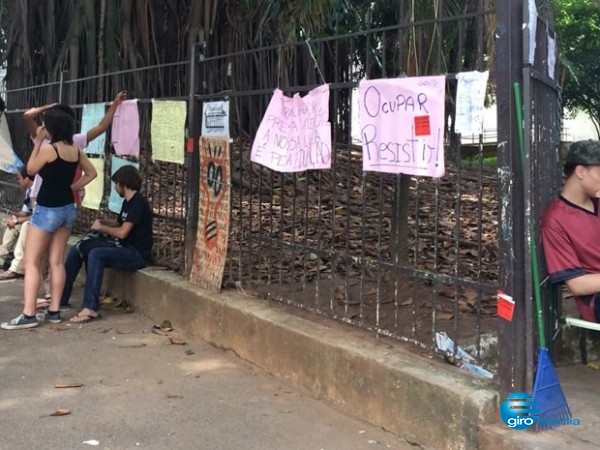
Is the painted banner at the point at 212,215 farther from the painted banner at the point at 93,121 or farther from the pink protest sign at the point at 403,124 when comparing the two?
Answer: the painted banner at the point at 93,121

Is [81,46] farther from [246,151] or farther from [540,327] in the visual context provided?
[540,327]

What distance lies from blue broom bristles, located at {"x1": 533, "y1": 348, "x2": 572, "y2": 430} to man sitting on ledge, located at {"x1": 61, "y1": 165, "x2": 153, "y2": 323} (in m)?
3.97

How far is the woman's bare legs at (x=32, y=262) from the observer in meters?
5.76

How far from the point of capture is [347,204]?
450cm

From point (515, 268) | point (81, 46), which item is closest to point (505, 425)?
point (515, 268)

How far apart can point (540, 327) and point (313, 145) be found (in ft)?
6.17

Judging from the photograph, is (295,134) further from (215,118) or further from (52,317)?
(52,317)

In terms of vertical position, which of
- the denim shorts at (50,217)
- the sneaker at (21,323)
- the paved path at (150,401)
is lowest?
the paved path at (150,401)

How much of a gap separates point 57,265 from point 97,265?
1.06ft

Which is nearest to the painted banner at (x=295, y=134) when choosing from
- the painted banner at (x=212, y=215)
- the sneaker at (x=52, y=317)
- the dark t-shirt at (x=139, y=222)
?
the painted banner at (x=212, y=215)

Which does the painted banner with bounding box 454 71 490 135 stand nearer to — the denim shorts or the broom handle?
the broom handle

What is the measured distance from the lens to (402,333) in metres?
4.17

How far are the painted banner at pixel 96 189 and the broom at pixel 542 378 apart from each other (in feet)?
17.0

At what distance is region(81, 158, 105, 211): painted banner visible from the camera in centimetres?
737
